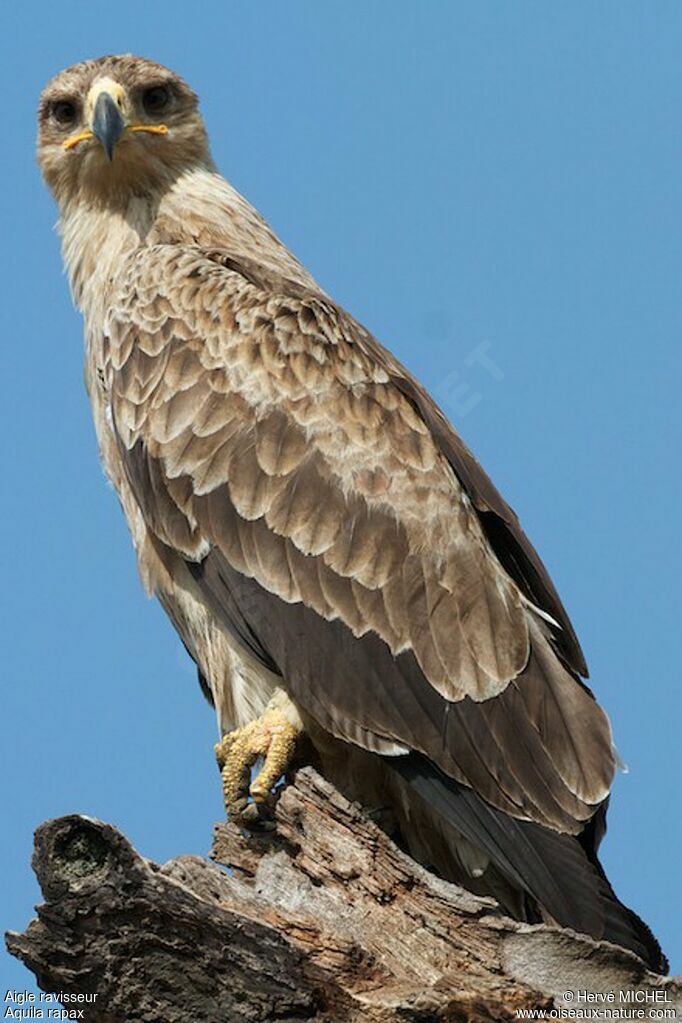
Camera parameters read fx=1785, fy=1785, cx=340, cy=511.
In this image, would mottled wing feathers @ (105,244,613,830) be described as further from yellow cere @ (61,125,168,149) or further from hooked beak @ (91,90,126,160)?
yellow cere @ (61,125,168,149)

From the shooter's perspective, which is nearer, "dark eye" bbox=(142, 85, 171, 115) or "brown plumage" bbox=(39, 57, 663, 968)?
"brown plumage" bbox=(39, 57, 663, 968)

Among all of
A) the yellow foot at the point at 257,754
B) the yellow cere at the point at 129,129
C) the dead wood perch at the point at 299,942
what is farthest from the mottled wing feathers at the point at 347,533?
the yellow cere at the point at 129,129

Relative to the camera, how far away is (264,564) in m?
8.69

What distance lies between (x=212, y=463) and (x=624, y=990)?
3342mm

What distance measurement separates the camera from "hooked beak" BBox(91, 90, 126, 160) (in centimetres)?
1027

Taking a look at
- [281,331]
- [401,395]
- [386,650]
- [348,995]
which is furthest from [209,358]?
[348,995]

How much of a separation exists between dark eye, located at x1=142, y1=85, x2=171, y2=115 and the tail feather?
15.3 ft

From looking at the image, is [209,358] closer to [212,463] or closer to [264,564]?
[212,463]

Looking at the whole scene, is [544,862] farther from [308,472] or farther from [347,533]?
[308,472]

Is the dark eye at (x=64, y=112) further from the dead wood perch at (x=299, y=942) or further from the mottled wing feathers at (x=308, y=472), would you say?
the dead wood perch at (x=299, y=942)

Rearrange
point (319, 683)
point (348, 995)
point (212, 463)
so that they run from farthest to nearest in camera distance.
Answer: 1. point (212, 463)
2. point (319, 683)
3. point (348, 995)

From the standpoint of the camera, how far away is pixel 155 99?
1083cm

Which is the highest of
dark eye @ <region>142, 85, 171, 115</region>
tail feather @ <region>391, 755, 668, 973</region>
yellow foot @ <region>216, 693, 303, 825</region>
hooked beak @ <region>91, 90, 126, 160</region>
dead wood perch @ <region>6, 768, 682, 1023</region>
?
dark eye @ <region>142, 85, 171, 115</region>

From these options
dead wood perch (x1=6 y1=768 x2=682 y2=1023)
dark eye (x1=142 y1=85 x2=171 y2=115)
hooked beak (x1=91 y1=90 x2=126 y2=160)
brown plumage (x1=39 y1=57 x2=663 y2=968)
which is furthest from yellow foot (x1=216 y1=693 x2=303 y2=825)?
dark eye (x1=142 y1=85 x2=171 y2=115)
